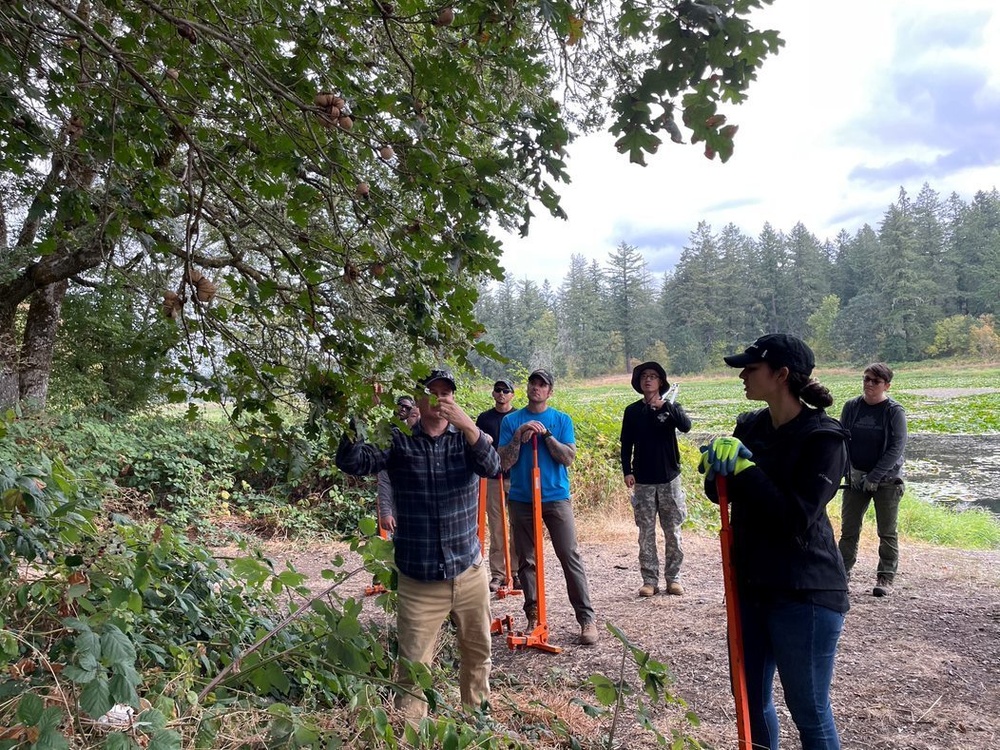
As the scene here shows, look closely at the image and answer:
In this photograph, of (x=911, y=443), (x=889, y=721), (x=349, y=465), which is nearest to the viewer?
(x=349, y=465)

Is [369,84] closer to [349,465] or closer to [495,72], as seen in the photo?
[495,72]

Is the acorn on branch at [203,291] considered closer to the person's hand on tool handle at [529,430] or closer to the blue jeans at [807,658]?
the blue jeans at [807,658]

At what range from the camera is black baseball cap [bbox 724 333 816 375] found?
243 centimetres

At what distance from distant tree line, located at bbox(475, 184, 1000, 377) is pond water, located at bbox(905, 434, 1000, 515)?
738 inches

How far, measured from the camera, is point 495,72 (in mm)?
2078

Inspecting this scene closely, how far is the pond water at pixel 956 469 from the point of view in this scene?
41.0 feet

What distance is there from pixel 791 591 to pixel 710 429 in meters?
19.6

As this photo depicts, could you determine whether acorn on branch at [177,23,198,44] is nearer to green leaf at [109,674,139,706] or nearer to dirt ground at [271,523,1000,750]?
green leaf at [109,674,139,706]

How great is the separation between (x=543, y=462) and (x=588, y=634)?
1.32 meters

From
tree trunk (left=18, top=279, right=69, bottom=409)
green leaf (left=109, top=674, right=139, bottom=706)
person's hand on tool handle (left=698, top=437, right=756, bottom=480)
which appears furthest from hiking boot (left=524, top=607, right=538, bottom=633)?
tree trunk (left=18, top=279, right=69, bottom=409)

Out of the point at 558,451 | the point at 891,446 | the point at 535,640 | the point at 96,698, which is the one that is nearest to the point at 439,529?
the point at 96,698

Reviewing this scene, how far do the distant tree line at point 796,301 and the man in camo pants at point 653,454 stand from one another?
26.8 metres

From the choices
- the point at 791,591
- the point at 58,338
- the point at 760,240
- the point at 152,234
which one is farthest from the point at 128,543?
the point at 760,240

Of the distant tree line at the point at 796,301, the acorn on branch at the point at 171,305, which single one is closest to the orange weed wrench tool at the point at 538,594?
the acorn on branch at the point at 171,305
